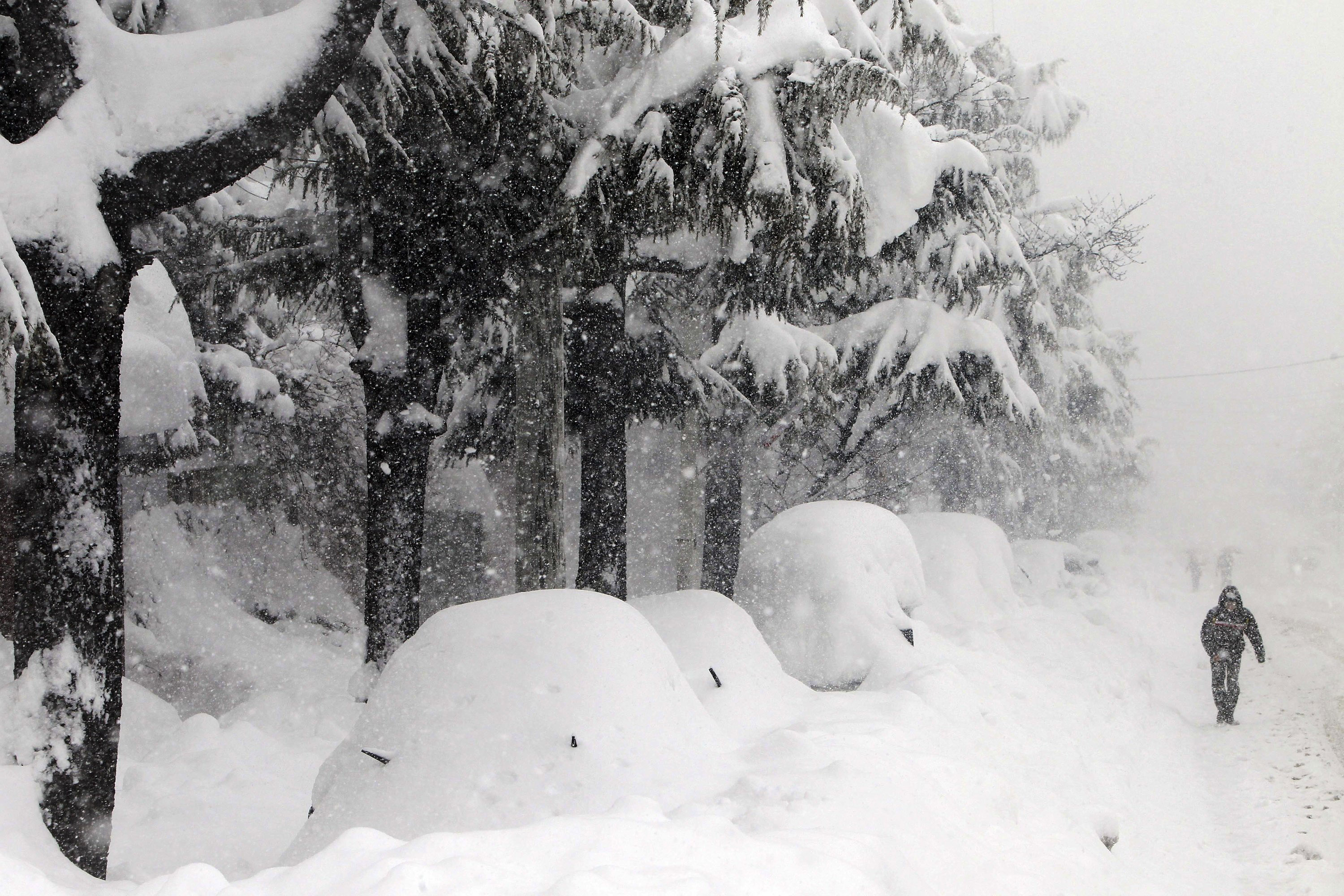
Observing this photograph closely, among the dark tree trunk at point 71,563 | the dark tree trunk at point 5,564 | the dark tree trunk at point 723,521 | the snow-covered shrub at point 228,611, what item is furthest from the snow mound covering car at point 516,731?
the dark tree trunk at point 723,521

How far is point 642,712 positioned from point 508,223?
3930 mm

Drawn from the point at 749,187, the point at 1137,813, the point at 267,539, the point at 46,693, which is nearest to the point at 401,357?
the point at 749,187

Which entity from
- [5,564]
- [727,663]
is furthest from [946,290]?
[5,564]

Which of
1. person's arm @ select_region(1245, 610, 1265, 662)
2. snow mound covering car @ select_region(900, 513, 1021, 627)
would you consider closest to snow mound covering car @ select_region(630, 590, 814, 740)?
snow mound covering car @ select_region(900, 513, 1021, 627)

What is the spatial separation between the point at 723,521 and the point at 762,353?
3209mm

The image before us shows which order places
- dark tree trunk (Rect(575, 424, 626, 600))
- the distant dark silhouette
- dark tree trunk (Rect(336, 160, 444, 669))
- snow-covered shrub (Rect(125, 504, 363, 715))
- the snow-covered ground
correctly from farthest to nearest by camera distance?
the distant dark silhouette < snow-covered shrub (Rect(125, 504, 363, 715)) < dark tree trunk (Rect(575, 424, 626, 600)) < dark tree trunk (Rect(336, 160, 444, 669)) < the snow-covered ground

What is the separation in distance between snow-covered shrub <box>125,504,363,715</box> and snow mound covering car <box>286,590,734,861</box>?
528 cm

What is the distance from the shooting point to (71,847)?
159 inches

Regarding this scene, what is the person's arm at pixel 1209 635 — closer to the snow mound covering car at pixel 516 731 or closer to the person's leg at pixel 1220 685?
the person's leg at pixel 1220 685

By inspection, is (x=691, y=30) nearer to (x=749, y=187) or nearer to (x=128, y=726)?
(x=749, y=187)

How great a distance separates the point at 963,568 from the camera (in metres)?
13.3

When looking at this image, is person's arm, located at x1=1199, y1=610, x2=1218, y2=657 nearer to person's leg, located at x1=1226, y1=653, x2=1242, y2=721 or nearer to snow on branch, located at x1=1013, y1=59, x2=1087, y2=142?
person's leg, located at x1=1226, y1=653, x2=1242, y2=721

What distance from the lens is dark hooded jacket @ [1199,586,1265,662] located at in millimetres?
10266

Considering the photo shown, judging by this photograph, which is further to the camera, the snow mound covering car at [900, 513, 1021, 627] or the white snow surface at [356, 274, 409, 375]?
the snow mound covering car at [900, 513, 1021, 627]
